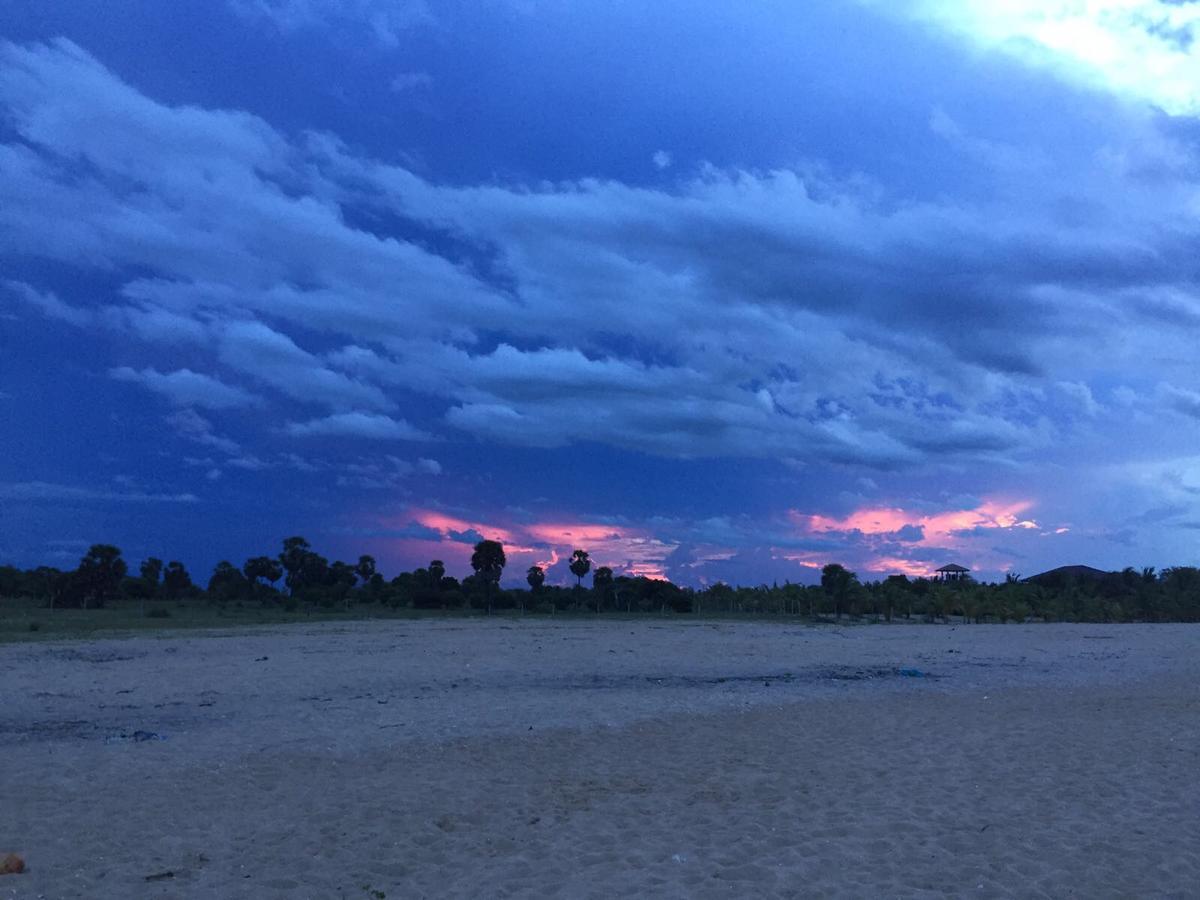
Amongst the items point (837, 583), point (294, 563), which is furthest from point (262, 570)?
point (837, 583)

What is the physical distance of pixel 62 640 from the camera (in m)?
30.5

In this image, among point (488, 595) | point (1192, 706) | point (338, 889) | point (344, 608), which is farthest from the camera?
point (488, 595)

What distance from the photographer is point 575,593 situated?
73.1 m

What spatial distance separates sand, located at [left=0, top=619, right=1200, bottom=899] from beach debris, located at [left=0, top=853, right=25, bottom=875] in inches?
9.2

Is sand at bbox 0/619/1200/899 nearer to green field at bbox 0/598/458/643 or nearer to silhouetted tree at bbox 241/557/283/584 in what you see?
green field at bbox 0/598/458/643

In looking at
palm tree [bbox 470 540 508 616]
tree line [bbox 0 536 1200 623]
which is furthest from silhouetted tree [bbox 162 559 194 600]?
palm tree [bbox 470 540 508 616]

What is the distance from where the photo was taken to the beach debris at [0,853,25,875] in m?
7.55

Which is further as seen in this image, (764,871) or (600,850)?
(600,850)

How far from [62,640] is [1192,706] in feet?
110

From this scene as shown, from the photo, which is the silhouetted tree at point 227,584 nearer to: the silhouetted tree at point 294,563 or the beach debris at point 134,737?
the silhouetted tree at point 294,563

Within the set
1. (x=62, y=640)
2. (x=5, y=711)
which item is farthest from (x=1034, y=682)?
(x=62, y=640)

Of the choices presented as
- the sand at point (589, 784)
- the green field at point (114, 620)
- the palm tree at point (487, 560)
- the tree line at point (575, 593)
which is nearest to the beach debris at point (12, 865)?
the sand at point (589, 784)

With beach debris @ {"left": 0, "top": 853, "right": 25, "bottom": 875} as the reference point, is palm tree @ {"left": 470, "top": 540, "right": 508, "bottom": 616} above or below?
above

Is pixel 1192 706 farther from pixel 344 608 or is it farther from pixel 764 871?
pixel 344 608
